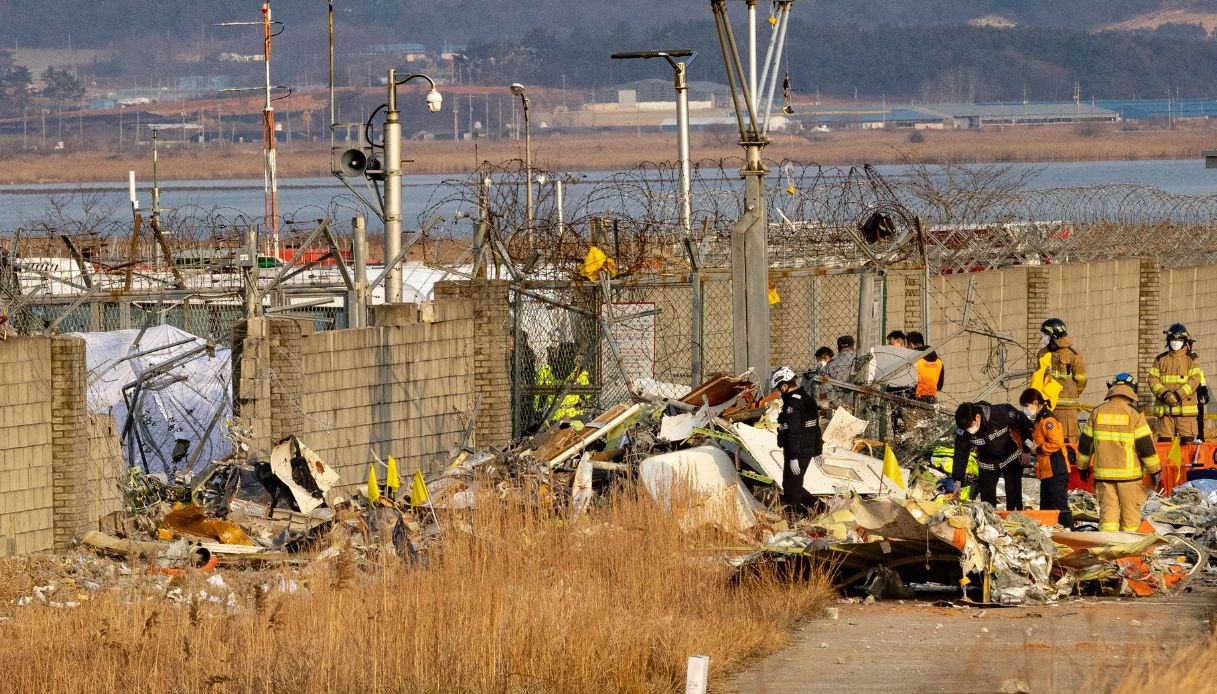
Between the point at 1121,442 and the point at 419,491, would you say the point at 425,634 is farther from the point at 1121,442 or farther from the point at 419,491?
the point at 1121,442

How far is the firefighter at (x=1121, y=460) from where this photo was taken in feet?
44.5

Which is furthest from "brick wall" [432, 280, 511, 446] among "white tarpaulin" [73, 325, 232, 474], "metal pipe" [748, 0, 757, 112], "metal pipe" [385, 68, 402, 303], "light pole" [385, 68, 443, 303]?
"metal pipe" [748, 0, 757, 112]

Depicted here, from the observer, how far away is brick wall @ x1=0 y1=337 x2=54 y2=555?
1311cm

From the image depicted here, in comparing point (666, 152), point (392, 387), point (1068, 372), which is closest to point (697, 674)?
point (392, 387)

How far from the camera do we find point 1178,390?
18.4 m

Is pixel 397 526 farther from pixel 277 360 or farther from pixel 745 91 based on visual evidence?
pixel 745 91

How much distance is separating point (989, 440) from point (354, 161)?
8.52 m

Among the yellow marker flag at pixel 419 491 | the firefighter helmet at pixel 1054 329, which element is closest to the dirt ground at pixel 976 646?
the yellow marker flag at pixel 419 491

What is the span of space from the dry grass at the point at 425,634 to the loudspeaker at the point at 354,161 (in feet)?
30.6

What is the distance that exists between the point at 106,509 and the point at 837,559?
586 centimetres

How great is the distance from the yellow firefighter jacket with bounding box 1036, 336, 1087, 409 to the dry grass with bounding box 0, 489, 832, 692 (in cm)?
700

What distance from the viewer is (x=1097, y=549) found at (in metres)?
12.0

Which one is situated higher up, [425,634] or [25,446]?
[25,446]

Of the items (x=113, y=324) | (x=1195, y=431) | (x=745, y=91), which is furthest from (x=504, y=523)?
(x=113, y=324)
